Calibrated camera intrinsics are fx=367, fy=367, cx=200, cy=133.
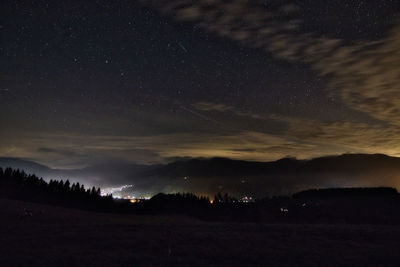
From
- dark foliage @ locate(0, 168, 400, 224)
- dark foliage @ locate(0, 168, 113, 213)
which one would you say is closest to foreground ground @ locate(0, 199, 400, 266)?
dark foliage @ locate(0, 168, 400, 224)

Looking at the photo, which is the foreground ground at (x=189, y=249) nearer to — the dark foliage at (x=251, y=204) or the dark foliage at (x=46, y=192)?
the dark foliage at (x=251, y=204)

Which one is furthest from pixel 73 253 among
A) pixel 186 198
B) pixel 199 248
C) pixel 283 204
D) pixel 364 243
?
pixel 186 198

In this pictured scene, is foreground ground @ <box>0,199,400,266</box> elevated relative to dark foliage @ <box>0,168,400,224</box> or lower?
lower

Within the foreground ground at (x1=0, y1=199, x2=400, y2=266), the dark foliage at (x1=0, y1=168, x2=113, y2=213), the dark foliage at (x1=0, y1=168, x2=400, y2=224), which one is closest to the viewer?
the foreground ground at (x1=0, y1=199, x2=400, y2=266)

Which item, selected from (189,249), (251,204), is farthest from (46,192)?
(189,249)

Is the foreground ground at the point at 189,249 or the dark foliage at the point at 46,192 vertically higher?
the dark foliage at the point at 46,192

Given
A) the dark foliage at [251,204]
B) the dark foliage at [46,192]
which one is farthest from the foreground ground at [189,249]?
the dark foliage at [46,192]

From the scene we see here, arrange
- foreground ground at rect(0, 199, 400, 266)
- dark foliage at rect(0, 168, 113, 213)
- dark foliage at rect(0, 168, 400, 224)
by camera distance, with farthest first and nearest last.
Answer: dark foliage at rect(0, 168, 113, 213)
dark foliage at rect(0, 168, 400, 224)
foreground ground at rect(0, 199, 400, 266)

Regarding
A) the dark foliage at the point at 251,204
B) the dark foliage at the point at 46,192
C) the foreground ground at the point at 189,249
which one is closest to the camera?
the foreground ground at the point at 189,249

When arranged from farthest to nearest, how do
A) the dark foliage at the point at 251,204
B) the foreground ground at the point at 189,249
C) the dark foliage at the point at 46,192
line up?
the dark foliage at the point at 46,192 → the dark foliage at the point at 251,204 → the foreground ground at the point at 189,249

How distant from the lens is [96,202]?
89938mm

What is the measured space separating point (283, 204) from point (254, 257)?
171ft

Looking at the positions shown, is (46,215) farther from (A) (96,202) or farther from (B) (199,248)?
(A) (96,202)

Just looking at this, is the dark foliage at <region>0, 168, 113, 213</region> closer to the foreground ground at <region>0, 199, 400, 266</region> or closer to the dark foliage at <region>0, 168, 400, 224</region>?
the dark foliage at <region>0, 168, 400, 224</region>
